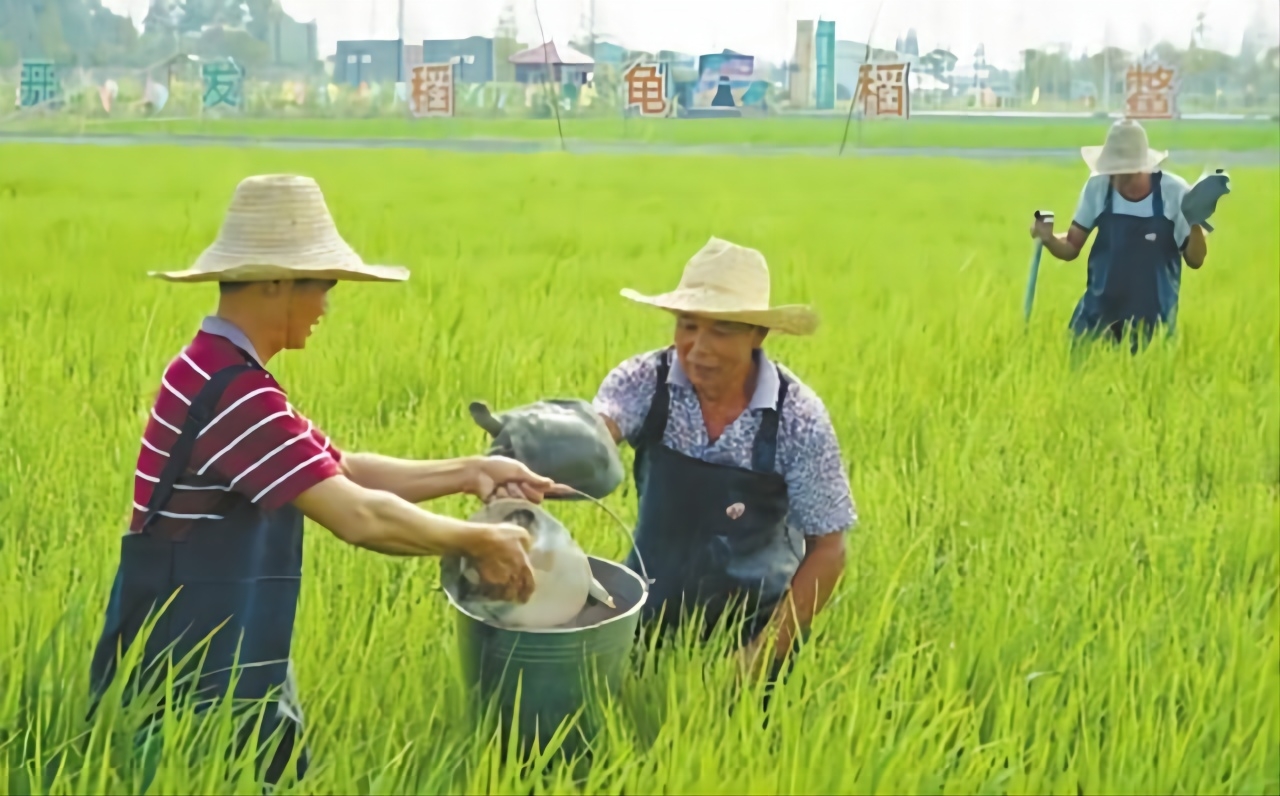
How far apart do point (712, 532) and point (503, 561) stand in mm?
613

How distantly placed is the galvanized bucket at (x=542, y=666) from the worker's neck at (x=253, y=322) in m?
0.40

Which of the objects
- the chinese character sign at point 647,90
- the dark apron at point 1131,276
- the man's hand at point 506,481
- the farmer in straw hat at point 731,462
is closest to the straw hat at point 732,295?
the farmer in straw hat at point 731,462

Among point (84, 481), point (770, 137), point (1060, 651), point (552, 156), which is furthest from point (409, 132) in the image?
point (1060, 651)

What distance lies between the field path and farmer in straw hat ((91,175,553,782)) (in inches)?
484

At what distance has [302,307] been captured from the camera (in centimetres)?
174

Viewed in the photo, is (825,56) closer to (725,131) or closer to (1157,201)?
(1157,201)

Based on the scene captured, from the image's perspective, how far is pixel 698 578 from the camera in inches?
89.9

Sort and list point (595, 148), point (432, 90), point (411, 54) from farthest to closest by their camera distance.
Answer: point (595, 148) → point (411, 54) → point (432, 90)

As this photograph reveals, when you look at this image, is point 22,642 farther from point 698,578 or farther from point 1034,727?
point 1034,727

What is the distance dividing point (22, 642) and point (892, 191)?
9.76m

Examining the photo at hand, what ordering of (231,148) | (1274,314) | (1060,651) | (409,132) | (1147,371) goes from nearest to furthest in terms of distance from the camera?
(1060,651)
(1147,371)
(1274,314)
(231,148)
(409,132)

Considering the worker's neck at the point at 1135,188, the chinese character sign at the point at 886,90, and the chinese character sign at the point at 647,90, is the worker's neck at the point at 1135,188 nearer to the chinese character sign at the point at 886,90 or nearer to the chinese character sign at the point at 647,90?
the chinese character sign at the point at 647,90

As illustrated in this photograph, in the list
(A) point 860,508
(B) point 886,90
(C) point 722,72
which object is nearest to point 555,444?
(A) point 860,508

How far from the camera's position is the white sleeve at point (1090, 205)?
4.50 metres
